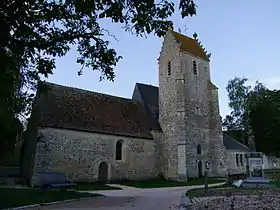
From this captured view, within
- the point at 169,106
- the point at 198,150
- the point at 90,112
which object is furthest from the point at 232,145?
the point at 90,112

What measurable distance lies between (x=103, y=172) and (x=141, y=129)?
5.73 meters

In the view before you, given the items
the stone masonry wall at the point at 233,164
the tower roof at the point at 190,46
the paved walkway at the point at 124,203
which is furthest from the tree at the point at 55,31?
the stone masonry wall at the point at 233,164

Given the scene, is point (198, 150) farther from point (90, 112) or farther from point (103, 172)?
point (90, 112)

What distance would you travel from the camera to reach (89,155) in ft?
78.0

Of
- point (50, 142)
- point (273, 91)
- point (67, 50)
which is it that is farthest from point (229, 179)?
point (273, 91)

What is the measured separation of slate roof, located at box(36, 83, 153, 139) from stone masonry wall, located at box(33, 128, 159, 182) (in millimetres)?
650

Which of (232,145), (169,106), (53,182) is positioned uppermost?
(169,106)

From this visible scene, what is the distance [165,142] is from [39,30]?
20.6 metres

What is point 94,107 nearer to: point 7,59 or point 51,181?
point 51,181

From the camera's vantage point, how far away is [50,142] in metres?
22.0

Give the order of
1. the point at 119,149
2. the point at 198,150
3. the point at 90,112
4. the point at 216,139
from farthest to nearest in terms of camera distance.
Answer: the point at 216,139 → the point at 198,150 → the point at 119,149 → the point at 90,112

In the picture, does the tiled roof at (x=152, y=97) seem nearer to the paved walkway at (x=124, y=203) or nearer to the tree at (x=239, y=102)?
the tree at (x=239, y=102)

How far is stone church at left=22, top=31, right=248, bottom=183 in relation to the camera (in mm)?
22688

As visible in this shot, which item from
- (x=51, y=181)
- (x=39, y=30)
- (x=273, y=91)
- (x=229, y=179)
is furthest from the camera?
(x=273, y=91)
